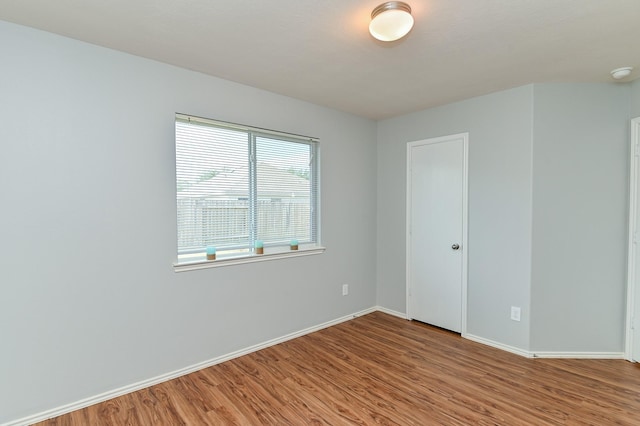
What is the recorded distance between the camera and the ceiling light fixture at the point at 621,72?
249 cm

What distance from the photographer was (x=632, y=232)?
274cm

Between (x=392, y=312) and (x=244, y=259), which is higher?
(x=244, y=259)

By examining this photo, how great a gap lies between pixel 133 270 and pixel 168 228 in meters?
0.39

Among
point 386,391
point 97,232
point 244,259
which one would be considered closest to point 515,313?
point 386,391

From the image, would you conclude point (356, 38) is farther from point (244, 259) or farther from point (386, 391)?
point (386, 391)

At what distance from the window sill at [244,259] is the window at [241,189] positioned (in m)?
0.07

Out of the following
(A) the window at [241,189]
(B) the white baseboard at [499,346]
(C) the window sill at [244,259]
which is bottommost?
(B) the white baseboard at [499,346]

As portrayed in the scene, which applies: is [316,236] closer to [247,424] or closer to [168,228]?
[168,228]

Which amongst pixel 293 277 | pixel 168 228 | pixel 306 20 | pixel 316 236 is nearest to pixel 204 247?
pixel 168 228

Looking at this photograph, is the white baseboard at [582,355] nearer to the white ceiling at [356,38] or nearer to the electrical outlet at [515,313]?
the electrical outlet at [515,313]

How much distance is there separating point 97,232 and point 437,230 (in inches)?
126

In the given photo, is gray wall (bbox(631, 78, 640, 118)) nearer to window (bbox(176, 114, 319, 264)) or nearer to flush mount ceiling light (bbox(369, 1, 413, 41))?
flush mount ceiling light (bbox(369, 1, 413, 41))

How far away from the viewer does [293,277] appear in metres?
3.32

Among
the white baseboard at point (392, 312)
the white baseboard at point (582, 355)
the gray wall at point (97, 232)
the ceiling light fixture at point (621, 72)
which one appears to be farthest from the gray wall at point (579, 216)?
the gray wall at point (97, 232)
